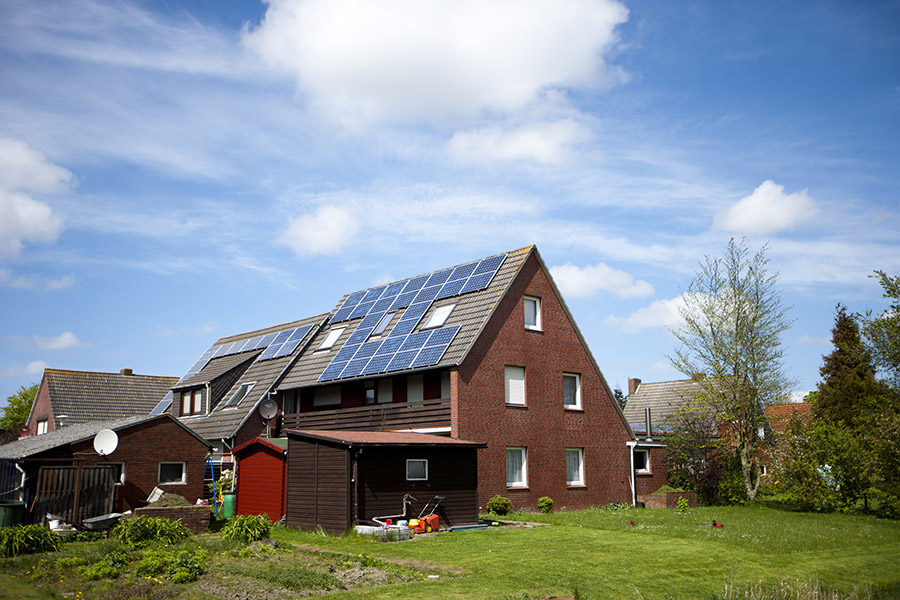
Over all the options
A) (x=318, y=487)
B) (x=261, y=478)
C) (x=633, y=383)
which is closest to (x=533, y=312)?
(x=318, y=487)

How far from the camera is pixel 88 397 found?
4425 centimetres

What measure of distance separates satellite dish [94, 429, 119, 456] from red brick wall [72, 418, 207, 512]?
88 centimetres

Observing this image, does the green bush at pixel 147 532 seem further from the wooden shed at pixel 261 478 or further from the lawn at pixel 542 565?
the wooden shed at pixel 261 478

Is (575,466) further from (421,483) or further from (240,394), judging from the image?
(240,394)

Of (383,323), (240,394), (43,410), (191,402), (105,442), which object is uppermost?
(383,323)

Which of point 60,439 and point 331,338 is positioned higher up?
point 331,338

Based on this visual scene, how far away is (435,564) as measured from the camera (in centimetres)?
1512

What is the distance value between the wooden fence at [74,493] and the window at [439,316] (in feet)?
40.3

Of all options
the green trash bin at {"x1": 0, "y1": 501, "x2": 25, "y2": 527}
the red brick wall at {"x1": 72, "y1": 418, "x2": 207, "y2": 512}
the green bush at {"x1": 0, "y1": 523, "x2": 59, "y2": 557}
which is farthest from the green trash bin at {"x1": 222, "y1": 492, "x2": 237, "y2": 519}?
the green bush at {"x1": 0, "y1": 523, "x2": 59, "y2": 557}

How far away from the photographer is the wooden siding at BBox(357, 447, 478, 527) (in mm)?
20964

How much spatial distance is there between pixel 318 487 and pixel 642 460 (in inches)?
667

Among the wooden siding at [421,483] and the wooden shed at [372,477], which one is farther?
the wooden siding at [421,483]

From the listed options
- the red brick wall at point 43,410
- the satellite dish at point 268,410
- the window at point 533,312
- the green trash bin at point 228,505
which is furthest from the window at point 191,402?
the window at point 533,312

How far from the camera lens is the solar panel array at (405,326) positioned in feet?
90.5
